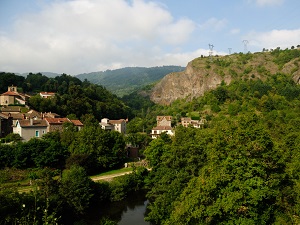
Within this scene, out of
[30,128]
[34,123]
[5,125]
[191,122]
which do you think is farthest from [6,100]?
[191,122]

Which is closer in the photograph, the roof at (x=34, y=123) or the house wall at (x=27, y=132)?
the house wall at (x=27, y=132)

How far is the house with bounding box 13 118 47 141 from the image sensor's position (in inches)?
1670

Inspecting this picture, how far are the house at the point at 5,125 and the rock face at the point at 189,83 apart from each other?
253ft

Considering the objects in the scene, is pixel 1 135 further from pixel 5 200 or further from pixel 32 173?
pixel 5 200

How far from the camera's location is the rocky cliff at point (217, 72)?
105375 millimetres

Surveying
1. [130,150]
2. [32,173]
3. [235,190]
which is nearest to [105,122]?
[130,150]

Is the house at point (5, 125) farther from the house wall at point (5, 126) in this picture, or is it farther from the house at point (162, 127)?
the house at point (162, 127)

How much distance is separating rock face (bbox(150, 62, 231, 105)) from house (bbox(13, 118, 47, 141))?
7495 cm

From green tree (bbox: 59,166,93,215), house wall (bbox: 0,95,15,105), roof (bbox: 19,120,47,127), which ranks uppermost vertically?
house wall (bbox: 0,95,15,105)

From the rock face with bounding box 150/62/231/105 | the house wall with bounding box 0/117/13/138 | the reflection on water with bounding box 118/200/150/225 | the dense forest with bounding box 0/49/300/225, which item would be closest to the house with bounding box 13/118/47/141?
the house wall with bounding box 0/117/13/138

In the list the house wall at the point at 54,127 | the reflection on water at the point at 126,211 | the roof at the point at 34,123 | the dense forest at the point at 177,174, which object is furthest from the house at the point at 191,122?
the reflection on water at the point at 126,211

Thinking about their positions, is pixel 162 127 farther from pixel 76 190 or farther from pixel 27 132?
pixel 76 190

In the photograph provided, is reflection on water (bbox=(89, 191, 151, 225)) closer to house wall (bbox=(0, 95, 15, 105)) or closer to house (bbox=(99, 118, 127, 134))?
house (bbox=(99, 118, 127, 134))

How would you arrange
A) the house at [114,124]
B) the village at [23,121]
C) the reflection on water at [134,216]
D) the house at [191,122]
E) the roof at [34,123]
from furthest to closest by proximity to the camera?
the house at [191,122], the house at [114,124], the village at [23,121], the roof at [34,123], the reflection on water at [134,216]
